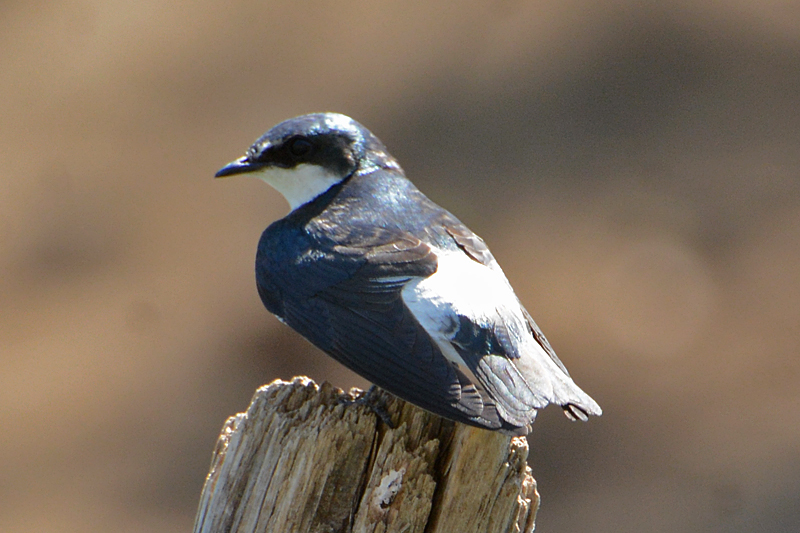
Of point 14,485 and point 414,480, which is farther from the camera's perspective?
point 14,485

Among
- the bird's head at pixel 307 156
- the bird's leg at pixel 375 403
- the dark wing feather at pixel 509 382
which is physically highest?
the bird's head at pixel 307 156

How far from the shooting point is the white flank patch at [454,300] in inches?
118

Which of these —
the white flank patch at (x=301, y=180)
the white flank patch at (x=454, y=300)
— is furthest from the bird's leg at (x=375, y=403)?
the white flank patch at (x=301, y=180)

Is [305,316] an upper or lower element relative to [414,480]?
upper

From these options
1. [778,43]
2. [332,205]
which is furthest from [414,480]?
[778,43]

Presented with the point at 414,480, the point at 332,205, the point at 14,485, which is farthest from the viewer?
the point at 14,485

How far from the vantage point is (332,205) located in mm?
3537

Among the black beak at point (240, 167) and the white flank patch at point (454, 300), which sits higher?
the black beak at point (240, 167)

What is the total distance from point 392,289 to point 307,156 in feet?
2.59

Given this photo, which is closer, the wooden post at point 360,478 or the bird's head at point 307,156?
the wooden post at point 360,478

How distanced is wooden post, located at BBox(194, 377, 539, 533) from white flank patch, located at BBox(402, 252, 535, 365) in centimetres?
39

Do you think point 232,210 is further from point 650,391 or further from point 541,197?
point 650,391

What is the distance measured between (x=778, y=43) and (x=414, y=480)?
637 centimetres

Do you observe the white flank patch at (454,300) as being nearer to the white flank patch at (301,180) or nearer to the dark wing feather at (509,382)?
the dark wing feather at (509,382)
